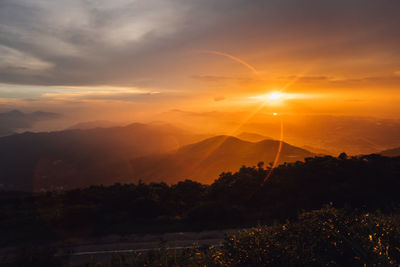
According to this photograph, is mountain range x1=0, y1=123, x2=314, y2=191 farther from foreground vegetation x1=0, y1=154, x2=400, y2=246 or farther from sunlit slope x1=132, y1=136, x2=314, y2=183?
foreground vegetation x1=0, y1=154, x2=400, y2=246

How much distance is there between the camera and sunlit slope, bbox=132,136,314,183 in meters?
78.4

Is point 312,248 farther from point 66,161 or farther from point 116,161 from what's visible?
point 66,161

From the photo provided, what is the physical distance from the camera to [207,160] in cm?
10275

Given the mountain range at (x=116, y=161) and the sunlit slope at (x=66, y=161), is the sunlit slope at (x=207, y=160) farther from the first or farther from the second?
the sunlit slope at (x=66, y=161)

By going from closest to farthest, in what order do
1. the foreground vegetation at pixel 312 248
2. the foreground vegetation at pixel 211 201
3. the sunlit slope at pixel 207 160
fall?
the foreground vegetation at pixel 312 248 < the foreground vegetation at pixel 211 201 < the sunlit slope at pixel 207 160

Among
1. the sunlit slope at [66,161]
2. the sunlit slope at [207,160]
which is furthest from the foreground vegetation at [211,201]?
the sunlit slope at [66,161]

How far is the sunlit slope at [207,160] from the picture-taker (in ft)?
257

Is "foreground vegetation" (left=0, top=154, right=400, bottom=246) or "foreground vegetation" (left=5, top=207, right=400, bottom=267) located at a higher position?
"foreground vegetation" (left=5, top=207, right=400, bottom=267)

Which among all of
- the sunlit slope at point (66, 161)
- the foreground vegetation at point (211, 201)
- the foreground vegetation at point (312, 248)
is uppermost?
the foreground vegetation at point (312, 248)

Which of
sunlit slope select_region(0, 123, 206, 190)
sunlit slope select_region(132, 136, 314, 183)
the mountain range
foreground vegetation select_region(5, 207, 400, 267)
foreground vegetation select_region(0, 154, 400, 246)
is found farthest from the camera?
sunlit slope select_region(0, 123, 206, 190)

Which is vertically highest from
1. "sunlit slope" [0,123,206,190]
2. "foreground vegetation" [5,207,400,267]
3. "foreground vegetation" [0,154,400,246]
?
"foreground vegetation" [5,207,400,267]

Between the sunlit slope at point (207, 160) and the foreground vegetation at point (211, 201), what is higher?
the foreground vegetation at point (211, 201)

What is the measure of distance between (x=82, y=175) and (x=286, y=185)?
124164 mm

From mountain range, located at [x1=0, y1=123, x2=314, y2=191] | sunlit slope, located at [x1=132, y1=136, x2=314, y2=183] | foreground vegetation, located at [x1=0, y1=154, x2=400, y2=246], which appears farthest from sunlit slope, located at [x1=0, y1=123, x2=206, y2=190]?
foreground vegetation, located at [x1=0, y1=154, x2=400, y2=246]
